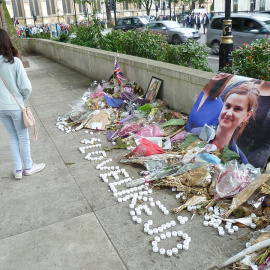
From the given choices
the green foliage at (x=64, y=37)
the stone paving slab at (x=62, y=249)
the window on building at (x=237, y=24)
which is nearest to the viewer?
the stone paving slab at (x=62, y=249)

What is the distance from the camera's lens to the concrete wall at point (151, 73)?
18.8 ft

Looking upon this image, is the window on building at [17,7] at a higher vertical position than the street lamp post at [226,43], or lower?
higher

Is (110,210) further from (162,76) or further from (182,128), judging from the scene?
(162,76)

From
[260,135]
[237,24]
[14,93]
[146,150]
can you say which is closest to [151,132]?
[146,150]

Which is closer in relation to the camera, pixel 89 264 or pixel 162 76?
pixel 89 264

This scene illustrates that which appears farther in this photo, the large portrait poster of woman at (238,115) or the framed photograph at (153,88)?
the framed photograph at (153,88)

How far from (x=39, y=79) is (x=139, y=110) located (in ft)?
20.2

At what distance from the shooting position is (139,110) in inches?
249

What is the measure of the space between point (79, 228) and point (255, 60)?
3704 mm

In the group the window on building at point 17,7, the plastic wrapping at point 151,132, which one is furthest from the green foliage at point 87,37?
the window on building at point 17,7

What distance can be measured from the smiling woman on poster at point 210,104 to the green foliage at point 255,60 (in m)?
0.46

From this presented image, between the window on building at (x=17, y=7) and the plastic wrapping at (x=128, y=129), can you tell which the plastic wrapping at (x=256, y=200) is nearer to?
the plastic wrapping at (x=128, y=129)

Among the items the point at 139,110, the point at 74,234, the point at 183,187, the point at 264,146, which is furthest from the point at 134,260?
the point at 139,110

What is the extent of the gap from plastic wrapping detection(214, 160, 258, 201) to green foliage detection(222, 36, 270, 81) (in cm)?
179
